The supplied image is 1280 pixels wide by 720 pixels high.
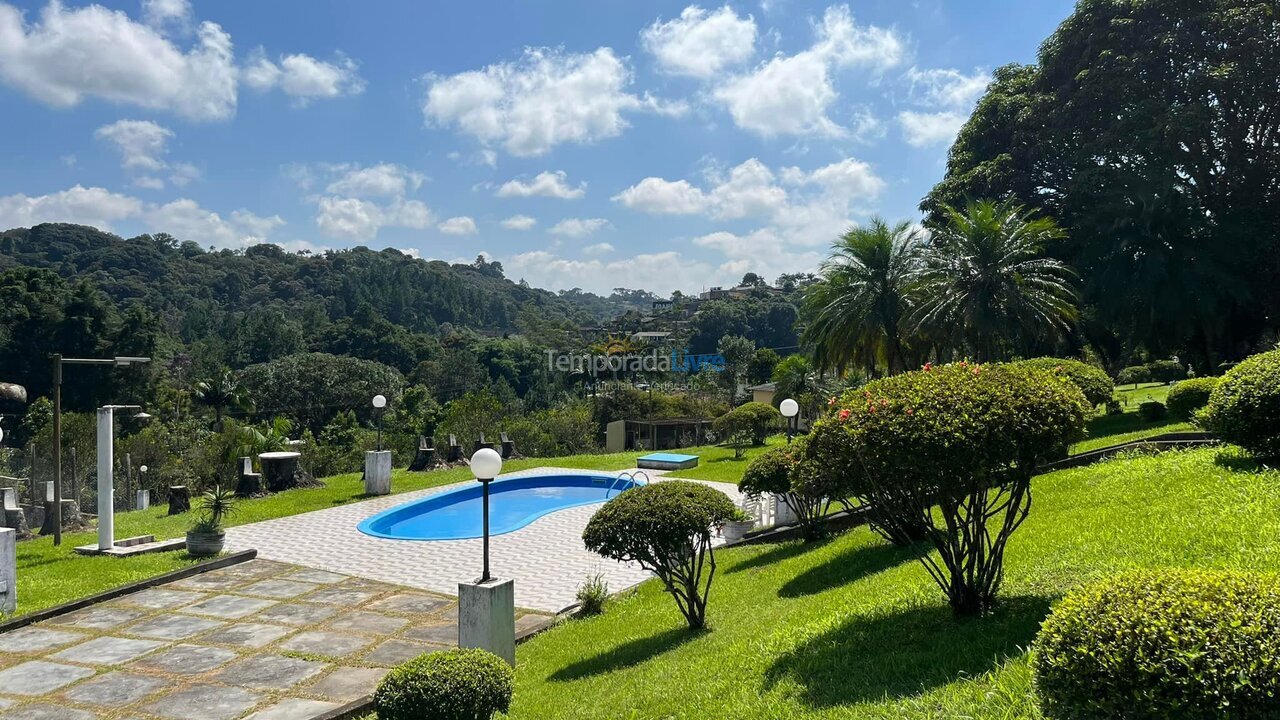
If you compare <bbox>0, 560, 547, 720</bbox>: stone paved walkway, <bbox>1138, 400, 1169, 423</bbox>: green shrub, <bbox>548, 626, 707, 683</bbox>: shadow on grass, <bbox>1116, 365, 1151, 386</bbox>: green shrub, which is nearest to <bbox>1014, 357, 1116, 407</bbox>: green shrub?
<bbox>1138, 400, 1169, 423</bbox>: green shrub

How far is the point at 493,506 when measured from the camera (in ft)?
64.2

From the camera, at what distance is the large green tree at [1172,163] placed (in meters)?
18.1

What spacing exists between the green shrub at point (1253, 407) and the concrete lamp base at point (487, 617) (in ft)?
24.0

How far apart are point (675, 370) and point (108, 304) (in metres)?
37.0

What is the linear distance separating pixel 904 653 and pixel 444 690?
287cm

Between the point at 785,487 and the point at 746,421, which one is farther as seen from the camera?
the point at 746,421

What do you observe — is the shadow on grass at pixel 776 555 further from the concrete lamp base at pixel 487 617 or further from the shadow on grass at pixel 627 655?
the concrete lamp base at pixel 487 617

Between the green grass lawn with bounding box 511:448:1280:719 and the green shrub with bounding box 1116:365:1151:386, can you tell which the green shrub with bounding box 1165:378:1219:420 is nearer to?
the green grass lawn with bounding box 511:448:1280:719

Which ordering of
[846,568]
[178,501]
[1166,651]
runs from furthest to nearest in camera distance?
[178,501]
[846,568]
[1166,651]

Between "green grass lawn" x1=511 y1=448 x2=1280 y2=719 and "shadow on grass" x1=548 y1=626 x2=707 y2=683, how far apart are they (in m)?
0.03

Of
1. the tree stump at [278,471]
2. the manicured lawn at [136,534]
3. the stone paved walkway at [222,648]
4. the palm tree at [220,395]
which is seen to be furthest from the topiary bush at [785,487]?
the palm tree at [220,395]

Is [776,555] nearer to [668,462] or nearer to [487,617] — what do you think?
[487,617]

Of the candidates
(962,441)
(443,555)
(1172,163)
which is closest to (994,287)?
Answer: (1172,163)

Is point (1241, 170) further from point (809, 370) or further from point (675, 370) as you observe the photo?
point (675, 370)
